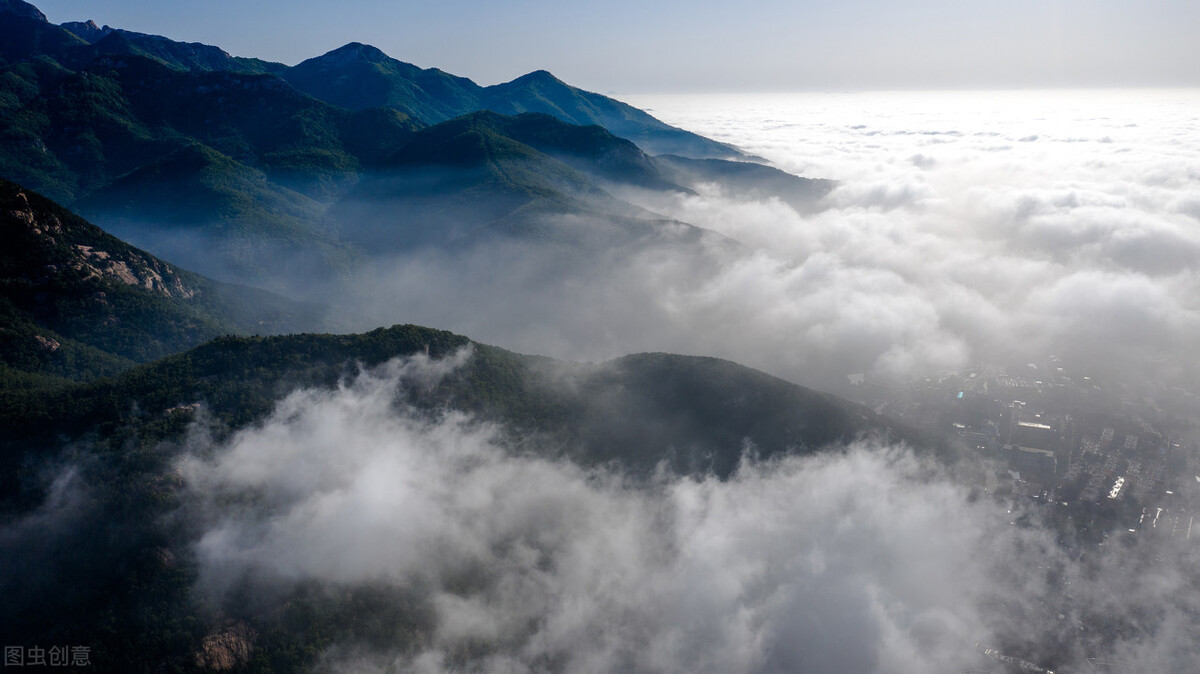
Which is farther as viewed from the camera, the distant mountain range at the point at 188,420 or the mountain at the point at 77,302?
the mountain at the point at 77,302

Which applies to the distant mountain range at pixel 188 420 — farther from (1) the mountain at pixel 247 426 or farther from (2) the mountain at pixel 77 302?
(2) the mountain at pixel 77 302

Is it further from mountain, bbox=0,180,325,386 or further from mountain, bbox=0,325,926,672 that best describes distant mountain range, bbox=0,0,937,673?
mountain, bbox=0,180,325,386

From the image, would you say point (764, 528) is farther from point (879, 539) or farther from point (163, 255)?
point (163, 255)

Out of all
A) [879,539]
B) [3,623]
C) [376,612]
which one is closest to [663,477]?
[879,539]

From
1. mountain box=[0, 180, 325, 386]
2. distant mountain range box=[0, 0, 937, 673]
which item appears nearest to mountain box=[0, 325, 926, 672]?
distant mountain range box=[0, 0, 937, 673]

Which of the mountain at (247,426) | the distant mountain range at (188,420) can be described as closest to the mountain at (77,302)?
the distant mountain range at (188,420)

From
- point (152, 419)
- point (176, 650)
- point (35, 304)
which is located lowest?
point (176, 650)

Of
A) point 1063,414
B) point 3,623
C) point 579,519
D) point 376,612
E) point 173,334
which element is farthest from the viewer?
point 1063,414

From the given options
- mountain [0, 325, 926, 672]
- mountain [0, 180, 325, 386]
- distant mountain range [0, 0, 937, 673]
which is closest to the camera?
mountain [0, 325, 926, 672]
